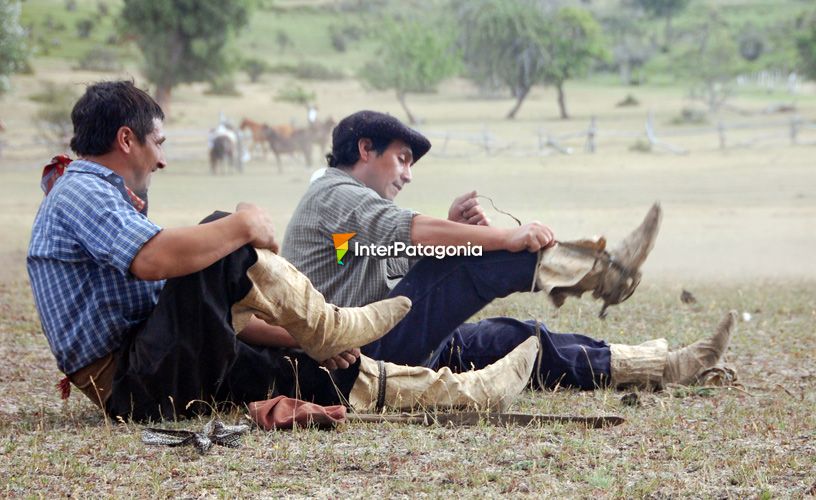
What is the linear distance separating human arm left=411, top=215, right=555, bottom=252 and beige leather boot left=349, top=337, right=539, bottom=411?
51 cm

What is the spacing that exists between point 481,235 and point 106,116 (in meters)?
1.40

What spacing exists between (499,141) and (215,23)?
11.0 m

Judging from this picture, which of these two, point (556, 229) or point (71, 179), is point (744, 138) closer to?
point (556, 229)

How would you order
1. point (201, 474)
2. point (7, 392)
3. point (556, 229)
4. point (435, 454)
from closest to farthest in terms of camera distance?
point (201, 474) → point (435, 454) → point (7, 392) → point (556, 229)

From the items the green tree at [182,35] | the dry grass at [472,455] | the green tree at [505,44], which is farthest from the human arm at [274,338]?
the green tree at [505,44]

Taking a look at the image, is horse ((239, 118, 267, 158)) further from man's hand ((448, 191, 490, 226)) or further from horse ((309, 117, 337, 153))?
Answer: man's hand ((448, 191, 490, 226))

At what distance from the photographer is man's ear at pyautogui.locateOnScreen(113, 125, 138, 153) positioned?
3854mm

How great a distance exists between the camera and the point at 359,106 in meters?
41.2

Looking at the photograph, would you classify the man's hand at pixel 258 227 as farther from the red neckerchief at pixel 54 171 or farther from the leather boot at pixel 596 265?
the leather boot at pixel 596 265

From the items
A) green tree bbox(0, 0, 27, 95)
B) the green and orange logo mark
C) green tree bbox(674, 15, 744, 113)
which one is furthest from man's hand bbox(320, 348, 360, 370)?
green tree bbox(674, 15, 744, 113)

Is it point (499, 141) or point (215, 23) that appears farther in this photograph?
point (215, 23)

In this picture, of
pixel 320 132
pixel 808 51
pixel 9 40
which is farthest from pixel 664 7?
pixel 9 40

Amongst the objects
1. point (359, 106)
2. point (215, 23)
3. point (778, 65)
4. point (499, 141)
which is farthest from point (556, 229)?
point (778, 65)

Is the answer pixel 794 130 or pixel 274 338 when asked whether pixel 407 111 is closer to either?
pixel 794 130
